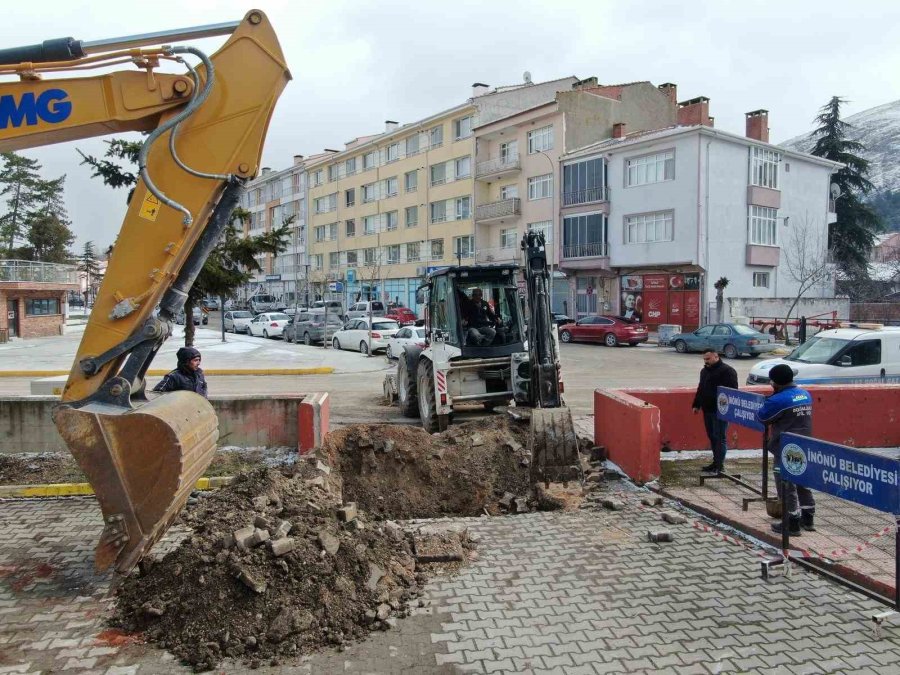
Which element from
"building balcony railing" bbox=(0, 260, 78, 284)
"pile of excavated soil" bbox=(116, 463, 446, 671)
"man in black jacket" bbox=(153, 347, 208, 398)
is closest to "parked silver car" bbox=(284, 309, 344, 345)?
"building balcony railing" bbox=(0, 260, 78, 284)

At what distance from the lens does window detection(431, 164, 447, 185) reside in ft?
171

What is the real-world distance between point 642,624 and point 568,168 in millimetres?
39956

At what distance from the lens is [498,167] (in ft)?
153

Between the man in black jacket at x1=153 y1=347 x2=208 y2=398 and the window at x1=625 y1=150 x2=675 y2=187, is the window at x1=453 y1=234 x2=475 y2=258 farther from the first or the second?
the man in black jacket at x1=153 y1=347 x2=208 y2=398

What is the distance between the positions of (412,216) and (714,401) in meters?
48.8

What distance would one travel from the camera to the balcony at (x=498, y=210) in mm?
45688

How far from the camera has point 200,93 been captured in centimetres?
514

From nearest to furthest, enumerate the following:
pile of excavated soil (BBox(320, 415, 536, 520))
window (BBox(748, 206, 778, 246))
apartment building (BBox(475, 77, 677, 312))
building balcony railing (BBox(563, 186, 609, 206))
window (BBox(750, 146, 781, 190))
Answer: pile of excavated soil (BBox(320, 415, 536, 520))
window (BBox(748, 206, 778, 246))
window (BBox(750, 146, 781, 190))
building balcony railing (BBox(563, 186, 609, 206))
apartment building (BBox(475, 77, 677, 312))

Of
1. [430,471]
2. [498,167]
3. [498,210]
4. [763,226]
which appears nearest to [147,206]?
[430,471]

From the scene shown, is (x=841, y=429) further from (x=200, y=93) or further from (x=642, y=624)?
(x=200, y=93)

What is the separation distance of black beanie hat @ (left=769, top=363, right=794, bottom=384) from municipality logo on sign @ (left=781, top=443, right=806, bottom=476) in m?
1.08

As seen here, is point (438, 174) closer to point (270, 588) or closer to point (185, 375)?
point (185, 375)

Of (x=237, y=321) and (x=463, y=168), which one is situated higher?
(x=463, y=168)

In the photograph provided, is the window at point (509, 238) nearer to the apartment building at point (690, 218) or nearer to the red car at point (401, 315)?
the apartment building at point (690, 218)
